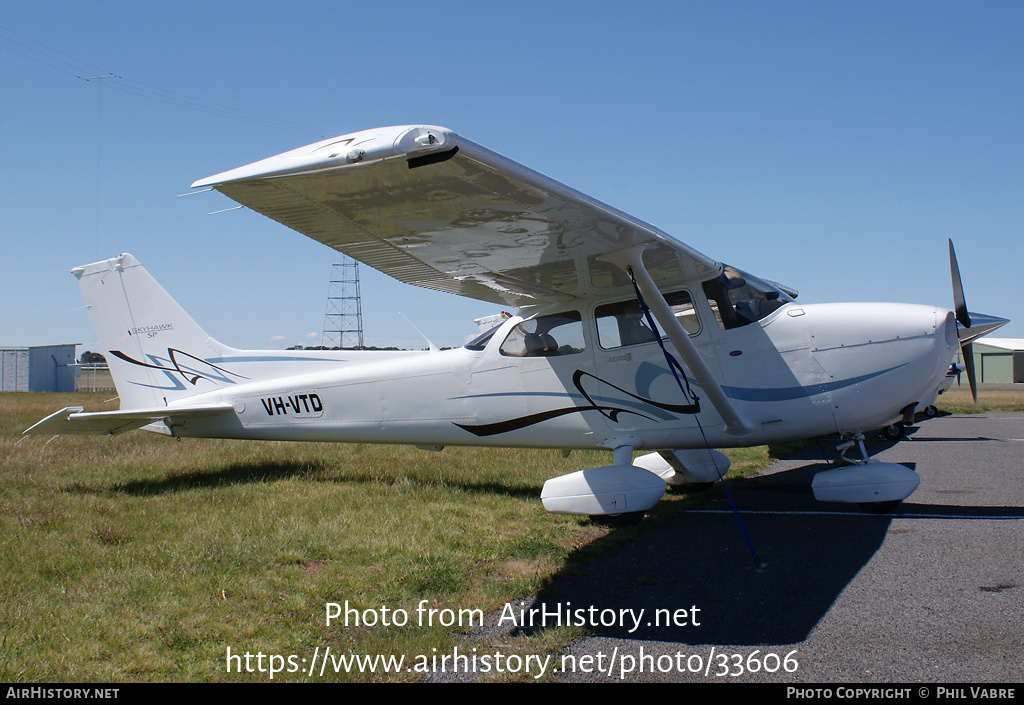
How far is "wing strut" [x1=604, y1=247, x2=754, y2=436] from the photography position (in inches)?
199

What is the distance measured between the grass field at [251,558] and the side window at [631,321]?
1.78m

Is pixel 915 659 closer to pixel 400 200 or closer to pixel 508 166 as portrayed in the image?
pixel 508 166

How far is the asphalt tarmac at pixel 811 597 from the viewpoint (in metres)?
2.95

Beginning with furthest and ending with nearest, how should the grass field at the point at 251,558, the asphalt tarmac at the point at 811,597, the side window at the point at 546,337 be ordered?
the side window at the point at 546,337 < the grass field at the point at 251,558 < the asphalt tarmac at the point at 811,597

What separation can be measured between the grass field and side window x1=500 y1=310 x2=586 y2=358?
163cm

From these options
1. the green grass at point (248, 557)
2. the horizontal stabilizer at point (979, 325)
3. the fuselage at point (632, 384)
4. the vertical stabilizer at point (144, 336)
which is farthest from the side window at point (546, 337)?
the vertical stabilizer at point (144, 336)

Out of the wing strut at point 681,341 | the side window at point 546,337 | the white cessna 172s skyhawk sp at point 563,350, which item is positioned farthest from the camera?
the side window at point 546,337

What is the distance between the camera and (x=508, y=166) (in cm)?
343

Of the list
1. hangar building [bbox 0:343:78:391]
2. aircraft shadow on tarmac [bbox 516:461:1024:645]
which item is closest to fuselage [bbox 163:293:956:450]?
aircraft shadow on tarmac [bbox 516:461:1024:645]

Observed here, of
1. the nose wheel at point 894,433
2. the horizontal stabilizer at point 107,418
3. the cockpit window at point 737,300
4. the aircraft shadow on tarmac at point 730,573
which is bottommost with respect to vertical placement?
the nose wheel at point 894,433

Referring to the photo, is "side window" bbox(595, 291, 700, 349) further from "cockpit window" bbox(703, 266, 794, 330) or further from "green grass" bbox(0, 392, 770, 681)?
"green grass" bbox(0, 392, 770, 681)

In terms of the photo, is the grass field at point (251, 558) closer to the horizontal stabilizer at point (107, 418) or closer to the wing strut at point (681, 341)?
the horizontal stabilizer at point (107, 418)

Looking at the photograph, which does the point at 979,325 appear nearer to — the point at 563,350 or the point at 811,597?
the point at 563,350
